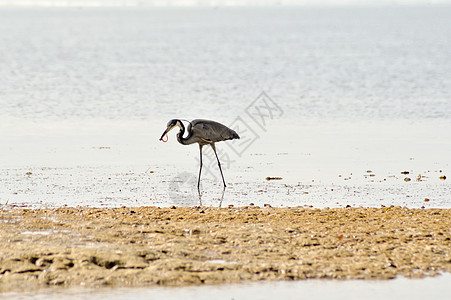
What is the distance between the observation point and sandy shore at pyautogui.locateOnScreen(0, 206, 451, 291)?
7.93 metres

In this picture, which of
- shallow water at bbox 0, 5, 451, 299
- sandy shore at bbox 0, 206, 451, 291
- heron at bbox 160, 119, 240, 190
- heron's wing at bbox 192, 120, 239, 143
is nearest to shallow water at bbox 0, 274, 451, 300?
shallow water at bbox 0, 5, 451, 299

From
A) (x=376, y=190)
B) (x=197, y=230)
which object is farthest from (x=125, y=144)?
(x=197, y=230)

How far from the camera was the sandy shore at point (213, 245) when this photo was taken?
7.93 meters

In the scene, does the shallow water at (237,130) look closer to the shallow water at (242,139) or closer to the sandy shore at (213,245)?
the shallow water at (242,139)

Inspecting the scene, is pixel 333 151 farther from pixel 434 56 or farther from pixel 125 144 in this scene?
pixel 434 56

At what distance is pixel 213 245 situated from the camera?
8.90 metres

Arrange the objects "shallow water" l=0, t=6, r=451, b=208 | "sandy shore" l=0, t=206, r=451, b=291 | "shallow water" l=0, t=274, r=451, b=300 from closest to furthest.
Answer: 1. "shallow water" l=0, t=274, r=451, b=300
2. "sandy shore" l=0, t=206, r=451, b=291
3. "shallow water" l=0, t=6, r=451, b=208

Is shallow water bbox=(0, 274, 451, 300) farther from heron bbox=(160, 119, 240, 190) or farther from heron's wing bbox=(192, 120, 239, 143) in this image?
heron's wing bbox=(192, 120, 239, 143)

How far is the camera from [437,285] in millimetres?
7828

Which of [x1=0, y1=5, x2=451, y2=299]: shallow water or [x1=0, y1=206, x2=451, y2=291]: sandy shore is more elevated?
[x1=0, y1=206, x2=451, y2=291]: sandy shore

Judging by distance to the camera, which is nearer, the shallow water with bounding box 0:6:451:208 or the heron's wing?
the shallow water with bounding box 0:6:451:208

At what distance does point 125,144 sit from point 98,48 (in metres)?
43.6

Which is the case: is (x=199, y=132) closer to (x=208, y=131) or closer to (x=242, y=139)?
(x=208, y=131)


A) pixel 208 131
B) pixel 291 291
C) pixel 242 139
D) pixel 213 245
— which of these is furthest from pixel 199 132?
pixel 291 291
